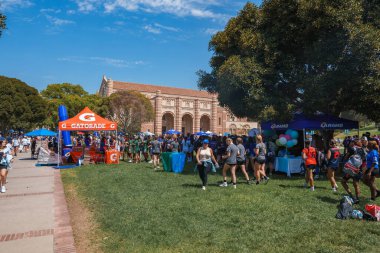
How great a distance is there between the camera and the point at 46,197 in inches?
341

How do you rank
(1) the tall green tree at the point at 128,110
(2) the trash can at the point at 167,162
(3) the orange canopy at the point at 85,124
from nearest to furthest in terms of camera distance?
(2) the trash can at the point at 167,162 → (3) the orange canopy at the point at 85,124 → (1) the tall green tree at the point at 128,110

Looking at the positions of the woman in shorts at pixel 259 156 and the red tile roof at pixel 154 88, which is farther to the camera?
the red tile roof at pixel 154 88

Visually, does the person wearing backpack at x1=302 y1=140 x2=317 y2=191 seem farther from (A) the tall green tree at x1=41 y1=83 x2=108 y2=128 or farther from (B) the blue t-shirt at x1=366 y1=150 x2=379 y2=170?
(A) the tall green tree at x1=41 y1=83 x2=108 y2=128

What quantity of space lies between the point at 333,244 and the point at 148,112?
160 feet

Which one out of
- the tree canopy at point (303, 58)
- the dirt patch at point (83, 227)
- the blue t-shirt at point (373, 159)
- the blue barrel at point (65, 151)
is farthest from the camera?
the blue barrel at point (65, 151)

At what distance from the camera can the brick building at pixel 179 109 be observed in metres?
68.4

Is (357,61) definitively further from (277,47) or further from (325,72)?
(277,47)

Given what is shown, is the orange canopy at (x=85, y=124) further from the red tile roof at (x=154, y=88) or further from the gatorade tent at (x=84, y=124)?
the red tile roof at (x=154, y=88)

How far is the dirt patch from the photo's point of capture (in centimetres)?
493

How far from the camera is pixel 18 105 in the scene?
4128 cm

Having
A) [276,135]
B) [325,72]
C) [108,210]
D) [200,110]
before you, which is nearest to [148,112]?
[200,110]

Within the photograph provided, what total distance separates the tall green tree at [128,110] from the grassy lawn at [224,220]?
39.9m

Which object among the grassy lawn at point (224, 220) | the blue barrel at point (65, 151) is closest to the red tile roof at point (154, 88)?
the blue barrel at point (65, 151)

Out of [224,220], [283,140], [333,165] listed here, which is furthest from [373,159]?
[283,140]
